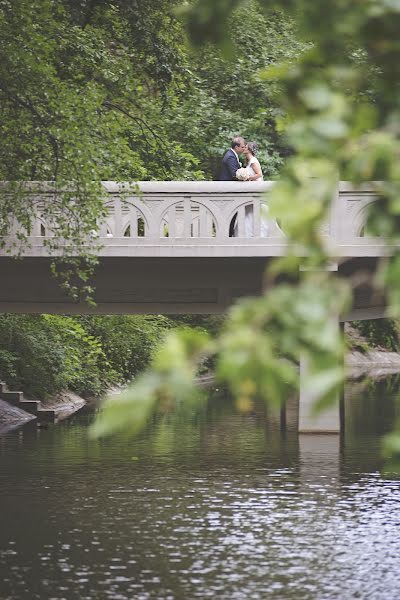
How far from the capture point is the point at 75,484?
781 inches

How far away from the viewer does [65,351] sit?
35.2m

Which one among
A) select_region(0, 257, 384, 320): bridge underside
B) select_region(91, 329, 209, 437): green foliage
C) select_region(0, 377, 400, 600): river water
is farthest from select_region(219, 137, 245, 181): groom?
select_region(91, 329, 209, 437): green foliage

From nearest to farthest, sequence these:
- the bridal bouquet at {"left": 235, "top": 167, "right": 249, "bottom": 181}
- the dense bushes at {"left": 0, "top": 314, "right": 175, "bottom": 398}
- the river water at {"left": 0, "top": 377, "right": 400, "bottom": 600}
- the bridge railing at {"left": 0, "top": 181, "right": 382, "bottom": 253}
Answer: the river water at {"left": 0, "top": 377, "right": 400, "bottom": 600} < the bridge railing at {"left": 0, "top": 181, "right": 382, "bottom": 253} < the bridal bouquet at {"left": 235, "top": 167, "right": 249, "bottom": 181} < the dense bushes at {"left": 0, "top": 314, "right": 175, "bottom": 398}

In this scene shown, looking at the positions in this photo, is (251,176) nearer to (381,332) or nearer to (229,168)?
(229,168)

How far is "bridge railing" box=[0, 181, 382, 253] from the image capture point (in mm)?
23344

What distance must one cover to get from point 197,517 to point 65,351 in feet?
62.0

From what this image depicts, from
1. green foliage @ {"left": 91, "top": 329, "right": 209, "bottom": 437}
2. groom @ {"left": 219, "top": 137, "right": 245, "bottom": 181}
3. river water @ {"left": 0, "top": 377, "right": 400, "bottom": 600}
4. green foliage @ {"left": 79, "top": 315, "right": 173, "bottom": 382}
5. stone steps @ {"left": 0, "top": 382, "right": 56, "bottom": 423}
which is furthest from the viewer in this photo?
green foliage @ {"left": 79, "top": 315, "right": 173, "bottom": 382}

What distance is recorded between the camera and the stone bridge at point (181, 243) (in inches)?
921

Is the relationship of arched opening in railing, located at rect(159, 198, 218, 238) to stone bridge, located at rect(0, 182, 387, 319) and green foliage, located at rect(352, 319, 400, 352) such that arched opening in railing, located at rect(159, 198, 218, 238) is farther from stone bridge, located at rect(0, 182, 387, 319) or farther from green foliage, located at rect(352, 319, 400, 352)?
green foliage, located at rect(352, 319, 400, 352)

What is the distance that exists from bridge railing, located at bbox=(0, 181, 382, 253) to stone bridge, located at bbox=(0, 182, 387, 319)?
0.05 ft

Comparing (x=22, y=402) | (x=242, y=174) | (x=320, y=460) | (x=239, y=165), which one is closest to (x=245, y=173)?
(x=242, y=174)

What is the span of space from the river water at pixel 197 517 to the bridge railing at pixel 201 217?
133 inches

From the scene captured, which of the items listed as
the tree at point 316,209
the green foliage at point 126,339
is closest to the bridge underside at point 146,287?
the green foliage at point 126,339

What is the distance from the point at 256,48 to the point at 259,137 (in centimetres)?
259
